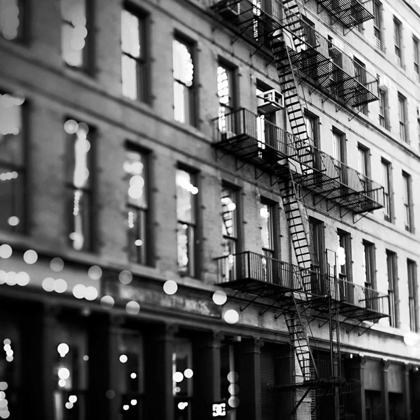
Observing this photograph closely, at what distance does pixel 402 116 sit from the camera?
42.8 meters

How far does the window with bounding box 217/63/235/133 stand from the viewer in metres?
27.6

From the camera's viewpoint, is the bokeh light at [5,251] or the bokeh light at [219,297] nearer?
the bokeh light at [5,251]

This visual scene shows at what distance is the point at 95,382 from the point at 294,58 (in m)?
14.3

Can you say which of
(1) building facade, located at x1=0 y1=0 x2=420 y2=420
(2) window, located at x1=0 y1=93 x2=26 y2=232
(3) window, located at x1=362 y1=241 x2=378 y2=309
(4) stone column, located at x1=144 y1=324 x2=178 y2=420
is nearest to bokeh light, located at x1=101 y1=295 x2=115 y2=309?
(1) building facade, located at x1=0 y1=0 x2=420 y2=420

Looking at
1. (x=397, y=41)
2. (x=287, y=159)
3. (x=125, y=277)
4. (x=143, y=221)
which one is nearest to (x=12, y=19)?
(x=143, y=221)

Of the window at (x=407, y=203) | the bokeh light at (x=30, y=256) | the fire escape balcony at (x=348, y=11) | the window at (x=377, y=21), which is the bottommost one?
the bokeh light at (x=30, y=256)

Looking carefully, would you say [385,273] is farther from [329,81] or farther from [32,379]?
[32,379]

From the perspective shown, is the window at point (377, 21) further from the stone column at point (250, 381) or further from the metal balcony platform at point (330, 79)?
the stone column at point (250, 381)

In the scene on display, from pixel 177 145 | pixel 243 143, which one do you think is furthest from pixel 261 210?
Result: pixel 177 145

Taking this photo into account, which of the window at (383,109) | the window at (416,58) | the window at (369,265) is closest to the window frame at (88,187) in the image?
the window at (369,265)

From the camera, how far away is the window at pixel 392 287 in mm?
37541

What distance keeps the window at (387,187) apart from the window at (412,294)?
2705 millimetres

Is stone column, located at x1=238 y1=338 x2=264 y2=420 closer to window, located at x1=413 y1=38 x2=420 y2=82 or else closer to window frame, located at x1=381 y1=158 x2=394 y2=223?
window frame, located at x1=381 y1=158 x2=394 y2=223

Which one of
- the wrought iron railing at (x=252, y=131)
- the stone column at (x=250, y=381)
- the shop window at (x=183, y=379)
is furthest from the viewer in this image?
the wrought iron railing at (x=252, y=131)
